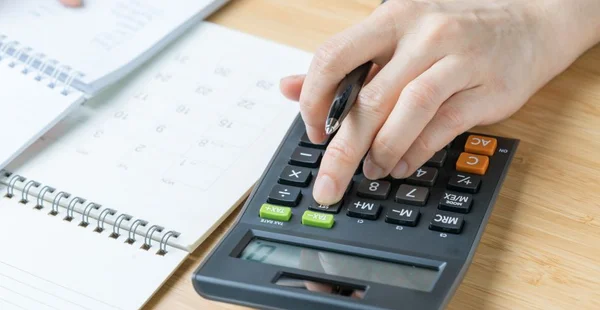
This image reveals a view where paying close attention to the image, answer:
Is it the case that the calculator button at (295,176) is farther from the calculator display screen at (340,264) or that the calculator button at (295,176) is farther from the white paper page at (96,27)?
the white paper page at (96,27)

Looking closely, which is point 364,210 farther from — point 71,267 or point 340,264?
point 71,267

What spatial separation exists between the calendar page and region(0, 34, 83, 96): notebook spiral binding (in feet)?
0.10

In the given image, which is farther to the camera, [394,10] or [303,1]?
[303,1]

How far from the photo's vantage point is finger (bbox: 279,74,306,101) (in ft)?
2.34

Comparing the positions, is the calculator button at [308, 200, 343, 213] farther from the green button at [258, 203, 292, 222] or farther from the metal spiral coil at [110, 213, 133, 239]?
the metal spiral coil at [110, 213, 133, 239]

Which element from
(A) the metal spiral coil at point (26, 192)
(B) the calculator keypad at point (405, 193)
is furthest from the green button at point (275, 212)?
(A) the metal spiral coil at point (26, 192)

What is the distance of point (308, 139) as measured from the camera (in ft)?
2.20

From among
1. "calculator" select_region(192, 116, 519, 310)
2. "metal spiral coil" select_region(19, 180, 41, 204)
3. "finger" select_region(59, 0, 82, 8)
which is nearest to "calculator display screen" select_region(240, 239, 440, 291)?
"calculator" select_region(192, 116, 519, 310)

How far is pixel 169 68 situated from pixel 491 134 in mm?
326

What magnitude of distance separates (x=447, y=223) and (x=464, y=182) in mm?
50

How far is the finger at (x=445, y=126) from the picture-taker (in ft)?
2.05

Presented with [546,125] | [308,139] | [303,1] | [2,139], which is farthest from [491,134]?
[2,139]

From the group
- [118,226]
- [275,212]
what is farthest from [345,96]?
[118,226]

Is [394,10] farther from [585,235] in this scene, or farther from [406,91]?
[585,235]
